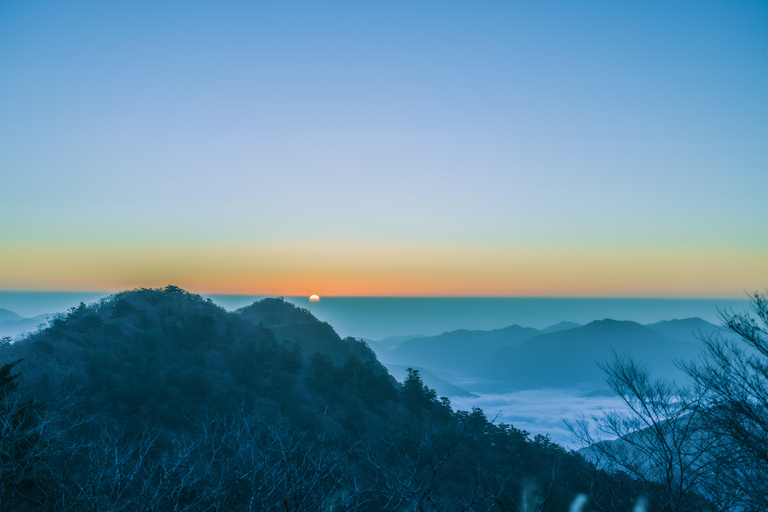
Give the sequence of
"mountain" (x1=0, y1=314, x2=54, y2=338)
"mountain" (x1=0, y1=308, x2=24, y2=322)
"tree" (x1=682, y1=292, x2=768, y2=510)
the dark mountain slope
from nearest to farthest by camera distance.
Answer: "tree" (x1=682, y1=292, x2=768, y2=510)
"mountain" (x1=0, y1=314, x2=54, y2=338)
the dark mountain slope
"mountain" (x1=0, y1=308, x2=24, y2=322)

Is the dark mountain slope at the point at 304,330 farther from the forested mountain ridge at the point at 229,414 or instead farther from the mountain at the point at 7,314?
the mountain at the point at 7,314

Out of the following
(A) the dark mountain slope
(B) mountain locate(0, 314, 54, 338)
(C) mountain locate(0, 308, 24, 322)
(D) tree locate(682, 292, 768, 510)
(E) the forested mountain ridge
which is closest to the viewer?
(D) tree locate(682, 292, 768, 510)

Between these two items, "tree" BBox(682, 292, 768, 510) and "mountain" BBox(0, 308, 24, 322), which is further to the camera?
"mountain" BBox(0, 308, 24, 322)

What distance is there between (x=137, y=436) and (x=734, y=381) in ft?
87.6

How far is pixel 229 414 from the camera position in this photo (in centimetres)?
2672

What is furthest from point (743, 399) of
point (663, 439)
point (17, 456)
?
point (17, 456)

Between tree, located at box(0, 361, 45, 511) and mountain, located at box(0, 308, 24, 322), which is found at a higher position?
tree, located at box(0, 361, 45, 511)

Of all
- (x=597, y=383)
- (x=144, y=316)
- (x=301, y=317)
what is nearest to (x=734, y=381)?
(x=144, y=316)

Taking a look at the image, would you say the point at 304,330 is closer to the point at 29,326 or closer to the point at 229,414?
the point at 29,326

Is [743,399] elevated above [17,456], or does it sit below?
above

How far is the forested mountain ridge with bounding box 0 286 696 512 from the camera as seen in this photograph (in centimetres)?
1588

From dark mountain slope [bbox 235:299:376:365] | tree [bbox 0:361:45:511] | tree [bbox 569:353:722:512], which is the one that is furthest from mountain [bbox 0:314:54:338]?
tree [bbox 569:353:722:512]

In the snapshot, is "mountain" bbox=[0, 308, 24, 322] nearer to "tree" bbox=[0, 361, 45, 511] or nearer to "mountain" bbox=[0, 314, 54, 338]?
"mountain" bbox=[0, 314, 54, 338]

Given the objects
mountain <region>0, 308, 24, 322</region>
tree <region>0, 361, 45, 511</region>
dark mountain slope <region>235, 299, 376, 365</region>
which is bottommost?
mountain <region>0, 308, 24, 322</region>
